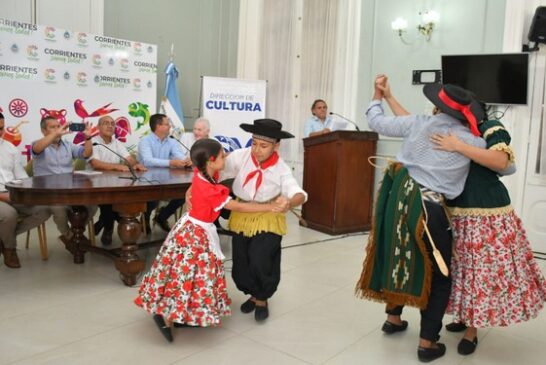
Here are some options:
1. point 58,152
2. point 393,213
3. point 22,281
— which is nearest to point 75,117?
point 58,152

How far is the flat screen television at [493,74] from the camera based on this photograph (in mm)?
4457

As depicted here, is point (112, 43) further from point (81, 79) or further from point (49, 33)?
point (49, 33)

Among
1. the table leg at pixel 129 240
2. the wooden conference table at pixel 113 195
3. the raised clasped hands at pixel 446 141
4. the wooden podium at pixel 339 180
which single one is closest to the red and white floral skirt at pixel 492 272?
Result: the raised clasped hands at pixel 446 141

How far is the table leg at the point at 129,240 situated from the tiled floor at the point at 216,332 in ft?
0.35

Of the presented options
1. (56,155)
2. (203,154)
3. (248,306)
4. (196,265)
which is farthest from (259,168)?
(56,155)

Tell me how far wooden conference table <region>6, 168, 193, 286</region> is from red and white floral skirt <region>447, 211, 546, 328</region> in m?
→ 1.86

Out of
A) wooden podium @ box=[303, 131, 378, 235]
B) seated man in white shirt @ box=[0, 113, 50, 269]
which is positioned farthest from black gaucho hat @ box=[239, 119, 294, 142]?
wooden podium @ box=[303, 131, 378, 235]

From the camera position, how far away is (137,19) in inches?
250

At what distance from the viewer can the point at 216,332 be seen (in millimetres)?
2529

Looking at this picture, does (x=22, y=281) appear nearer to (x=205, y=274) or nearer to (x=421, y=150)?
(x=205, y=274)

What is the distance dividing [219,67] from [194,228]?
540 centimetres

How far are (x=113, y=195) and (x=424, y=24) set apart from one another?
398cm

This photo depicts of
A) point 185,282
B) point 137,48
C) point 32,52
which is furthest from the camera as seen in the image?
point 137,48

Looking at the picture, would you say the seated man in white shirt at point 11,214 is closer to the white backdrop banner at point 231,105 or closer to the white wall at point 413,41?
the white backdrop banner at point 231,105
